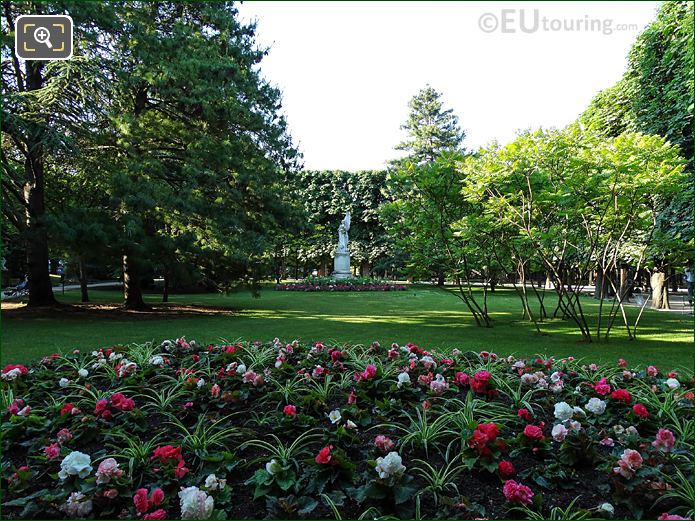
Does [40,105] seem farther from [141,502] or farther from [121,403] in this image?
[141,502]

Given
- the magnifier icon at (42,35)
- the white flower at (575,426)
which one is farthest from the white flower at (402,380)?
the magnifier icon at (42,35)

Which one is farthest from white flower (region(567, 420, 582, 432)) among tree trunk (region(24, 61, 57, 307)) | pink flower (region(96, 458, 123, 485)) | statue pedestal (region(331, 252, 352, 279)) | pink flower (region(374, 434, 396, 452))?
statue pedestal (region(331, 252, 352, 279))

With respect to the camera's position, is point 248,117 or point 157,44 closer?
point 157,44

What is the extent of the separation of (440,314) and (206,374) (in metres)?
9.88

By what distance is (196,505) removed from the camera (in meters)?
1.68

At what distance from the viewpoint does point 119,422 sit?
2533 millimetres

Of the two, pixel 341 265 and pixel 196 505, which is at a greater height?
pixel 341 265

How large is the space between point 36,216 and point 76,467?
36.6 feet

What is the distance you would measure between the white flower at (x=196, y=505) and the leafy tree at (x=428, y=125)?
35.0 meters

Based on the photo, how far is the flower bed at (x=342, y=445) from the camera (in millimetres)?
1802

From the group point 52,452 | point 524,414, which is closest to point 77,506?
point 52,452

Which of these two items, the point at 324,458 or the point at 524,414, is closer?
the point at 324,458

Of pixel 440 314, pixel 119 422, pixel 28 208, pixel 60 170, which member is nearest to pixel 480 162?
pixel 440 314

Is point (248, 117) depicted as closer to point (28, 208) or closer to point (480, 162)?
point (28, 208)
